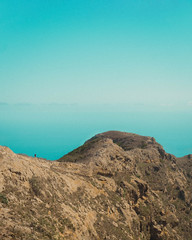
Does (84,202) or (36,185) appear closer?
(36,185)

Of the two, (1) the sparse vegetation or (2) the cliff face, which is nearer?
(2) the cliff face

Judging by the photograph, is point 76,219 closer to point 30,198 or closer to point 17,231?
point 30,198

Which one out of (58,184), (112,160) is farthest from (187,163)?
(58,184)

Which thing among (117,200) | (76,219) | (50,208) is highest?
(50,208)

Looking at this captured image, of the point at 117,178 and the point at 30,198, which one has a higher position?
the point at 30,198

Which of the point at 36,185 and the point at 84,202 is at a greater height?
the point at 36,185

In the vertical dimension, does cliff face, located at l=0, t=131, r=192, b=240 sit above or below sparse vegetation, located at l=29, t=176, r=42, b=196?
below

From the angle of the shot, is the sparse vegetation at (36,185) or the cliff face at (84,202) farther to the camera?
the sparse vegetation at (36,185)

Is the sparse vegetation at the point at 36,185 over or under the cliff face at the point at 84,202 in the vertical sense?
over
